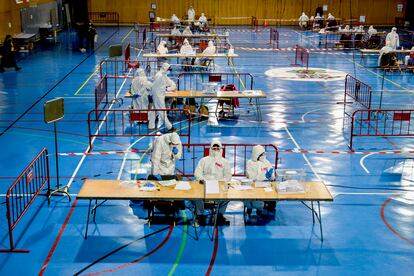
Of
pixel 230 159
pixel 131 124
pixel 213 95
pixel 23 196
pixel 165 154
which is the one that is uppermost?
pixel 213 95

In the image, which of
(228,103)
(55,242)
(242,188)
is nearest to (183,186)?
(242,188)

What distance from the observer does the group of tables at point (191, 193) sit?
10.3 metres

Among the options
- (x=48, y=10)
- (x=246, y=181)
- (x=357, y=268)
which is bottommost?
(x=357, y=268)

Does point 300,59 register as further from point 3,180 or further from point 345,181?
point 3,180

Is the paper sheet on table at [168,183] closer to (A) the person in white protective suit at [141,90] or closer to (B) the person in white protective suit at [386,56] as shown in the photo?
(A) the person in white protective suit at [141,90]

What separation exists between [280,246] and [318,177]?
3867 mm

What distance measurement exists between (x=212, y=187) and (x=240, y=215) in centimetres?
135

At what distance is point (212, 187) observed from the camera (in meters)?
10.8

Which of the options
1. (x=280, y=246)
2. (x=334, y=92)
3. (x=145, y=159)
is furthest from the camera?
(x=334, y=92)

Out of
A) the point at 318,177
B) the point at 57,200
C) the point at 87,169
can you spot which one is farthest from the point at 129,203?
the point at 318,177

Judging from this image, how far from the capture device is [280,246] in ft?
34.4

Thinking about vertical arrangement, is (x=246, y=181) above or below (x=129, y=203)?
above

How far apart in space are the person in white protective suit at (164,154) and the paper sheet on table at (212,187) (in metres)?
1.54

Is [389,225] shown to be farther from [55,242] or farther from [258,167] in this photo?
[55,242]
